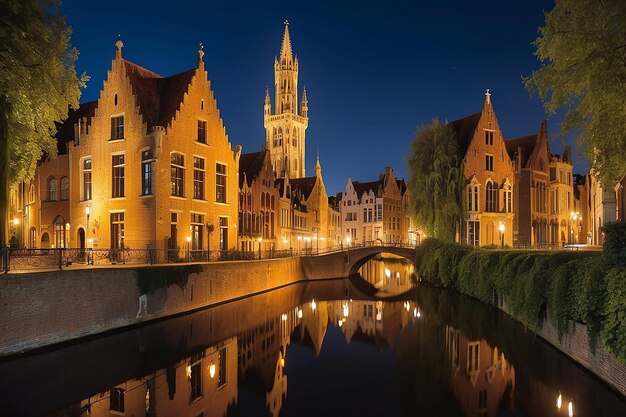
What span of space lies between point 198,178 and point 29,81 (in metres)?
18.1

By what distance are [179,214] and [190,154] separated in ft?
15.0

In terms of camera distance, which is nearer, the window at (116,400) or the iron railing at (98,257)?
the window at (116,400)

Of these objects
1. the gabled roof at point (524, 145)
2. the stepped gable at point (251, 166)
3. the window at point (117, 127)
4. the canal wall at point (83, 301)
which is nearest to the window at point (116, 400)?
the canal wall at point (83, 301)

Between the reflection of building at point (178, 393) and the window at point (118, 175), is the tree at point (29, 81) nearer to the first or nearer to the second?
the reflection of building at point (178, 393)

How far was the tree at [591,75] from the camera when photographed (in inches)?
635

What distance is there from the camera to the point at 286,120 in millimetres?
130250

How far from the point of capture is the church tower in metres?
129

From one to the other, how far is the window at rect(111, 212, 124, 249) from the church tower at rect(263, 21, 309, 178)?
306 ft

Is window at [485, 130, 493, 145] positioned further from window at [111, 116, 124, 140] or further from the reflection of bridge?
window at [111, 116, 124, 140]

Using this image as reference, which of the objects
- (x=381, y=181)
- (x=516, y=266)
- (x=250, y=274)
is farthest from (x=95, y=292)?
(x=381, y=181)

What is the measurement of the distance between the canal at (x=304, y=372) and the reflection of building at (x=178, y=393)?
0.03 m

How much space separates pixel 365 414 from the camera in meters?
13.8

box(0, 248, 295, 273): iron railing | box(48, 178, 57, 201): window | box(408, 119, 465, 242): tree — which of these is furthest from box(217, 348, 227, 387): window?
box(408, 119, 465, 242): tree

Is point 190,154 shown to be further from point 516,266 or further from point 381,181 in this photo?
point 381,181
